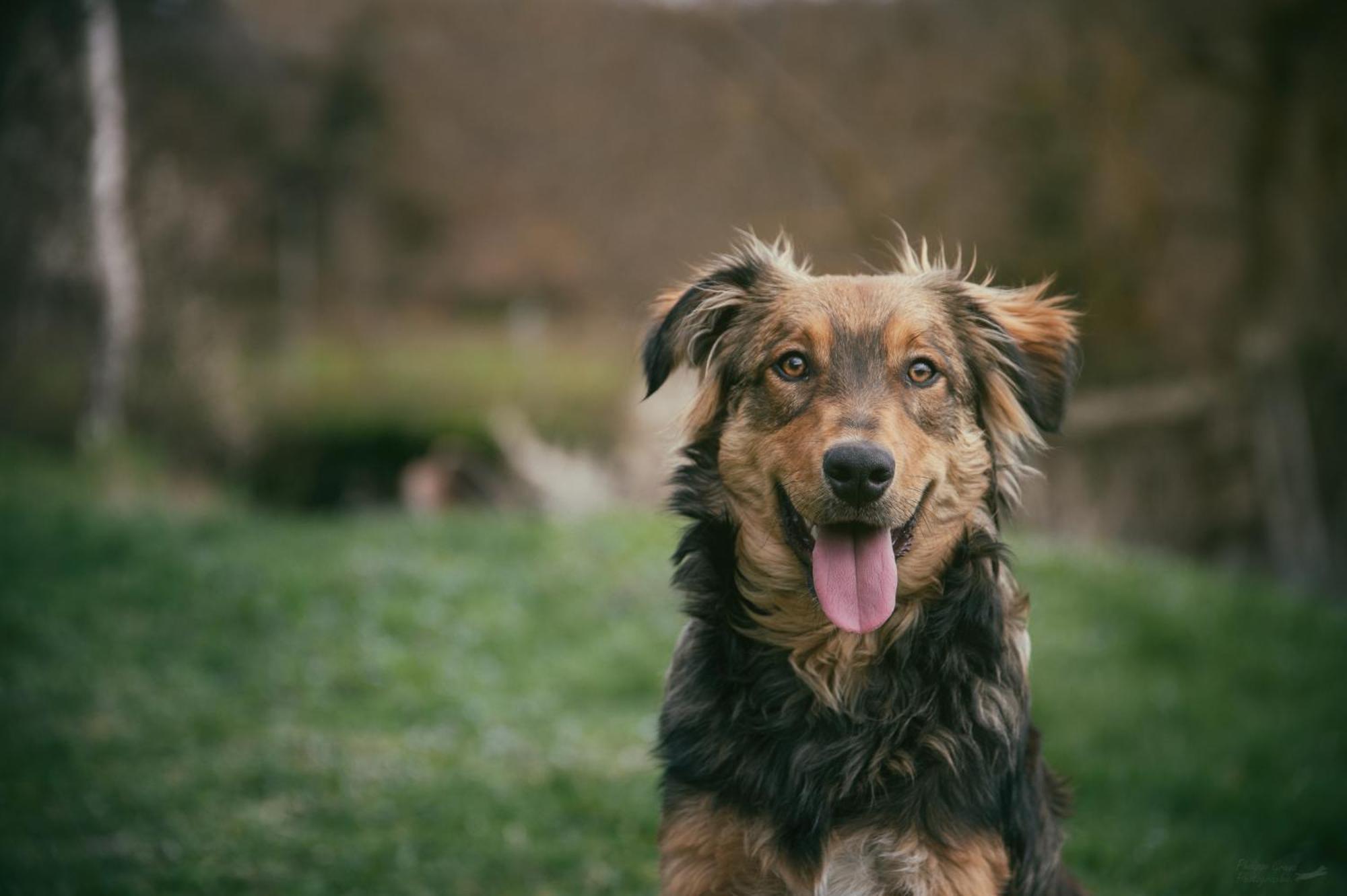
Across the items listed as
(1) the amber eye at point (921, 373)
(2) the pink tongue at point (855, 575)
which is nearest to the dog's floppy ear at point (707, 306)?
(1) the amber eye at point (921, 373)

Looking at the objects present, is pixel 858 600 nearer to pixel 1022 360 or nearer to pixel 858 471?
pixel 858 471

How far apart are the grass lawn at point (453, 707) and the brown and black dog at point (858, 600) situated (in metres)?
1.82

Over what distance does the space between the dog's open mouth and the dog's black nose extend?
14 cm

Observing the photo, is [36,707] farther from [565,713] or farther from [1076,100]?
[1076,100]

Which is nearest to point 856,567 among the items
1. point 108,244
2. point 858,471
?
point 858,471

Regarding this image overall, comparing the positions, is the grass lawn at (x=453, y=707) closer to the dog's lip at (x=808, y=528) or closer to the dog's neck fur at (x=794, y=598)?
the dog's neck fur at (x=794, y=598)

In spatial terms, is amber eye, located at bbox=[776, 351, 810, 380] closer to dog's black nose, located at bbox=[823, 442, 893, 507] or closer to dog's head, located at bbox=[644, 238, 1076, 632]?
dog's head, located at bbox=[644, 238, 1076, 632]

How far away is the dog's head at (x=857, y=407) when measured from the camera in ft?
9.83

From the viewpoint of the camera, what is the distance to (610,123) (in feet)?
48.8

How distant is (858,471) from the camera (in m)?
2.87

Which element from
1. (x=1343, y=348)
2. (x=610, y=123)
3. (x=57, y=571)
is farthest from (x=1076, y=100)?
(x=57, y=571)

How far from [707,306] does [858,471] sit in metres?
0.94

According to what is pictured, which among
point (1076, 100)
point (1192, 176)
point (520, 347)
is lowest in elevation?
point (520, 347)

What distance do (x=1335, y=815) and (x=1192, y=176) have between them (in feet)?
30.2
